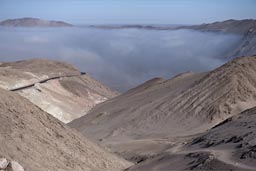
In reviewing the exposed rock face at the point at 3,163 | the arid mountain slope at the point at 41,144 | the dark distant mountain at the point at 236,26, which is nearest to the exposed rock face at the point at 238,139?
the arid mountain slope at the point at 41,144

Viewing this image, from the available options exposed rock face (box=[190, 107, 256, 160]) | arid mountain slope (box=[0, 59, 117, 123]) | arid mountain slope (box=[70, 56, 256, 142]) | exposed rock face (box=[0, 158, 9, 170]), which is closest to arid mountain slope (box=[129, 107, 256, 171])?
exposed rock face (box=[190, 107, 256, 160])

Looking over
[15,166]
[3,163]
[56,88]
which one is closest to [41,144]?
[15,166]

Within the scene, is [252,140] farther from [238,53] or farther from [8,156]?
[238,53]

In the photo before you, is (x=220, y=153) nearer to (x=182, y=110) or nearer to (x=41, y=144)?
(x=41, y=144)

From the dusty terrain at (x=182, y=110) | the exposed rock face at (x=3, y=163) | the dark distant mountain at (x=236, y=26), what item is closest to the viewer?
the exposed rock face at (x=3, y=163)

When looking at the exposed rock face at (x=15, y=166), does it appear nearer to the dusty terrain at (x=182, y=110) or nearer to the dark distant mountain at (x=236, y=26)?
the dusty terrain at (x=182, y=110)

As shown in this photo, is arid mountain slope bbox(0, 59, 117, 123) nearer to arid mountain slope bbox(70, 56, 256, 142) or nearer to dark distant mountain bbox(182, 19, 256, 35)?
arid mountain slope bbox(70, 56, 256, 142)
